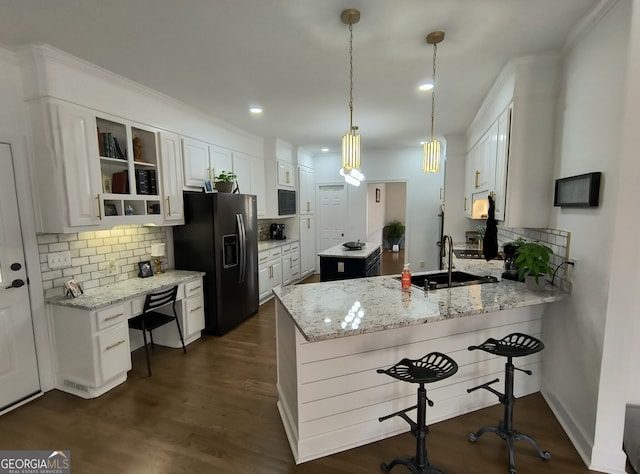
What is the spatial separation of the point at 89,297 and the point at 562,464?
3566mm

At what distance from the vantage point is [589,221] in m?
1.85

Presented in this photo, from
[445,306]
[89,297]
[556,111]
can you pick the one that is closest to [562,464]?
[445,306]

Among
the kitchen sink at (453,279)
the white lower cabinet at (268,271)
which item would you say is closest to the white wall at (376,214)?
the white lower cabinet at (268,271)

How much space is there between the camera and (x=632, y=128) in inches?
62.0

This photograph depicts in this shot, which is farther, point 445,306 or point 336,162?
point 336,162

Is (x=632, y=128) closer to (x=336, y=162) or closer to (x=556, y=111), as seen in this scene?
(x=556, y=111)

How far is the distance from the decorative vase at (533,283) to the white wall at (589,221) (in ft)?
0.59

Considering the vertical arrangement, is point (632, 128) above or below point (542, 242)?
above

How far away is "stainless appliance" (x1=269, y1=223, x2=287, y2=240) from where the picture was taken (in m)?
5.96

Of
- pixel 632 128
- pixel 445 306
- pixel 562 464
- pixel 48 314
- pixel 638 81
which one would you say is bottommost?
pixel 562 464

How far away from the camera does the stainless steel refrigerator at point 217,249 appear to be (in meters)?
3.50

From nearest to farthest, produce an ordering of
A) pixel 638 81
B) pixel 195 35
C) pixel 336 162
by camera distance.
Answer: pixel 638 81 → pixel 195 35 → pixel 336 162

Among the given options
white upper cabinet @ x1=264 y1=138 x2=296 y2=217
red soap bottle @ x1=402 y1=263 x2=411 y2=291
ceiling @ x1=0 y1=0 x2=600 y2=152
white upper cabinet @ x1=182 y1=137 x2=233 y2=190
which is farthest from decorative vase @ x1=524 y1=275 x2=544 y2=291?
white upper cabinet @ x1=264 y1=138 x2=296 y2=217

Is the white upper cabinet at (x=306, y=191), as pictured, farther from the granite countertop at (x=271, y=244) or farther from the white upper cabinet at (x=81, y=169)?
the white upper cabinet at (x=81, y=169)
